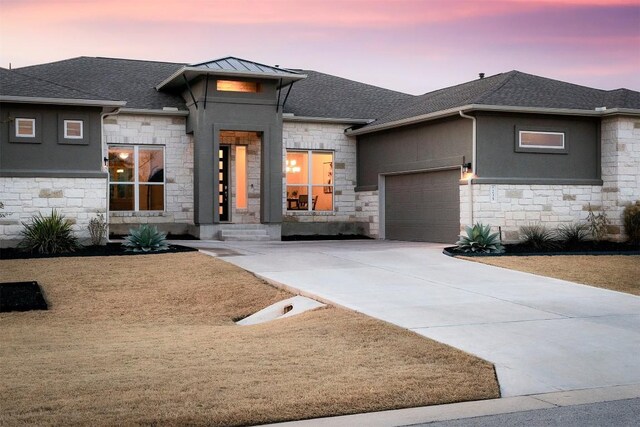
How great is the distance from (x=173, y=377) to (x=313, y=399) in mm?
1544

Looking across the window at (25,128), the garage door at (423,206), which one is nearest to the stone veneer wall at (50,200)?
the window at (25,128)

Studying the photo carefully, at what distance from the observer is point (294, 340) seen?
29.8 ft

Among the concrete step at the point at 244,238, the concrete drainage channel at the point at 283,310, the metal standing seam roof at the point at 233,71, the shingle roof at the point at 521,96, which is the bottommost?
the concrete drainage channel at the point at 283,310

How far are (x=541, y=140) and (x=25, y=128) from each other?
14.2m

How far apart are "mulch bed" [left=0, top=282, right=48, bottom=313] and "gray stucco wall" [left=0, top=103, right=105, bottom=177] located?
20.0 ft

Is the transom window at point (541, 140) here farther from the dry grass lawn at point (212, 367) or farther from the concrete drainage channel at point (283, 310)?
the concrete drainage channel at point (283, 310)

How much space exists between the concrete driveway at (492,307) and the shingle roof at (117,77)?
778 cm

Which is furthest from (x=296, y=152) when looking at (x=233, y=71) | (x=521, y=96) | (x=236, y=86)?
(x=521, y=96)

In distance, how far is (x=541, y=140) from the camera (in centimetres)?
2122

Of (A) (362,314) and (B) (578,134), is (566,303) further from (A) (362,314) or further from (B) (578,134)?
(B) (578,134)

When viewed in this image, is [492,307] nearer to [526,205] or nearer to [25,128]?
[526,205]

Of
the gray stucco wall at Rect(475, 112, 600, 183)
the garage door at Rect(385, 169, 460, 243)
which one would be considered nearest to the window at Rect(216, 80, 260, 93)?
the garage door at Rect(385, 169, 460, 243)

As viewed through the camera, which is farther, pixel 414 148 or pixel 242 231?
pixel 414 148

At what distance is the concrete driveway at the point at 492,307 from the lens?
8.05m
